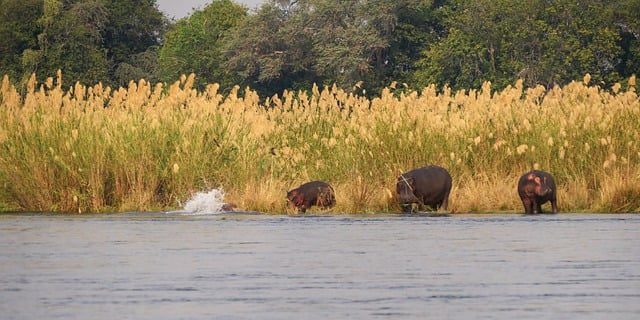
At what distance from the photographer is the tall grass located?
21.1 metres

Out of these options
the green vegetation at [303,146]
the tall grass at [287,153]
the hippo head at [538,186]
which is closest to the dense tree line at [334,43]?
the green vegetation at [303,146]

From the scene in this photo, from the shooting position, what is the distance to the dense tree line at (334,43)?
6231 centimetres

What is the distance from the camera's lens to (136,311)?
978 centimetres

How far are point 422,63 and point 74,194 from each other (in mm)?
46247

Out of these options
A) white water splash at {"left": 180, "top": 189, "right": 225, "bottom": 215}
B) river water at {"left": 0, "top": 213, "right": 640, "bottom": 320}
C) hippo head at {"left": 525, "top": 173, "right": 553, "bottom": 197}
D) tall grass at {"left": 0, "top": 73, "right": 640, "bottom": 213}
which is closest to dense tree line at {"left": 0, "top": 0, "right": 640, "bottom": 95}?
tall grass at {"left": 0, "top": 73, "right": 640, "bottom": 213}

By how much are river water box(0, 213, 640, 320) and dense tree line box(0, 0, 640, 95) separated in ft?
120

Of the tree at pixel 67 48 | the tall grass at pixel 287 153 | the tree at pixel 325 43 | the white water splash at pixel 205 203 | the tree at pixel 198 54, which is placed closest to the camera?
the white water splash at pixel 205 203

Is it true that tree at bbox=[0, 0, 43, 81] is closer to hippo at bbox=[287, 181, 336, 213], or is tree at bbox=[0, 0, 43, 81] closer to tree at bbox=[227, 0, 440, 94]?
tree at bbox=[227, 0, 440, 94]

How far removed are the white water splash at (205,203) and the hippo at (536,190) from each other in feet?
14.4

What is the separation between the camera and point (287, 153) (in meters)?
22.6

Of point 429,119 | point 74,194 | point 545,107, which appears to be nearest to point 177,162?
point 74,194

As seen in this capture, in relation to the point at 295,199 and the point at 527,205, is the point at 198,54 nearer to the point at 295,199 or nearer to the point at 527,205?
the point at 295,199

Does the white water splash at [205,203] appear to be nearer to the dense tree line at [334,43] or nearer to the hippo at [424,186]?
the hippo at [424,186]

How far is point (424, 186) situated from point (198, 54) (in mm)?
62936
